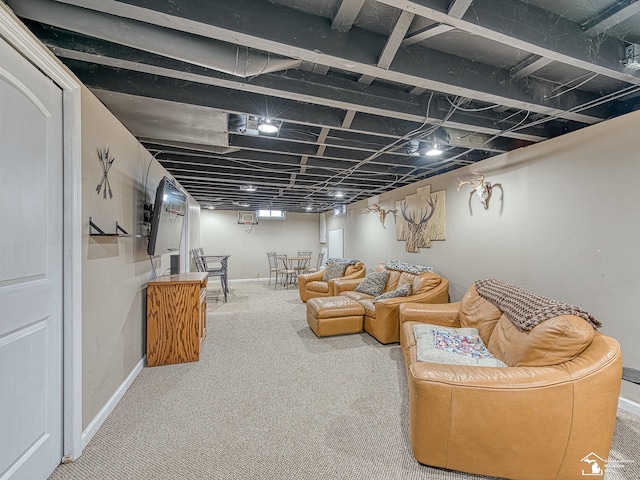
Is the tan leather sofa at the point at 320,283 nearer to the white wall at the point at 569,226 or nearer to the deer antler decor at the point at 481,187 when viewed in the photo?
the white wall at the point at 569,226

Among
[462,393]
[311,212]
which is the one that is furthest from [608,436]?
[311,212]

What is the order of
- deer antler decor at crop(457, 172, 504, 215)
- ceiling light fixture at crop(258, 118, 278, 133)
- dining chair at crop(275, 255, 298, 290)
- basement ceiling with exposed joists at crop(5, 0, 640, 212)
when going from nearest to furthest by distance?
basement ceiling with exposed joists at crop(5, 0, 640, 212)
ceiling light fixture at crop(258, 118, 278, 133)
deer antler decor at crop(457, 172, 504, 215)
dining chair at crop(275, 255, 298, 290)

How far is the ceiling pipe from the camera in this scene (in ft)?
4.06

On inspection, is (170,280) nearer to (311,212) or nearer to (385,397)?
(385,397)

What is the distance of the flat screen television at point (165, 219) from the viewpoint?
94.7 inches

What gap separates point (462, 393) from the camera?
135 cm

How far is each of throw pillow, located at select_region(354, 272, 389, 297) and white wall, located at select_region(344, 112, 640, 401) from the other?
1086 mm

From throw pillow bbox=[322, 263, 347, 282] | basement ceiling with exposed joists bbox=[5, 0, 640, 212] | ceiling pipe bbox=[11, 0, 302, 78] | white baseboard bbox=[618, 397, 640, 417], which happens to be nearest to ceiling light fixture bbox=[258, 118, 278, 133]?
basement ceiling with exposed joists bbox=[5, 0, 640, 212]

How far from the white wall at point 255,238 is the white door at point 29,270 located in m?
7.03

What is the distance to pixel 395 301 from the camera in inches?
130

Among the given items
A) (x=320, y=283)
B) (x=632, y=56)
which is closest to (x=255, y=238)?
(x=320, y=283)

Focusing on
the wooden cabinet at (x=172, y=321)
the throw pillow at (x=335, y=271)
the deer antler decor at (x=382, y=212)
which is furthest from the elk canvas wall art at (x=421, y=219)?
the wooden cabinet at (x=172, y=321)

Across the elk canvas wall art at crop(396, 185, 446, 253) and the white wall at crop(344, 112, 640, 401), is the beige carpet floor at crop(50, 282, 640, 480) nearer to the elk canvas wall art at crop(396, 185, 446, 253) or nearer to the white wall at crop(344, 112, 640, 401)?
the white wall at crop(344, 112, 640, 401)

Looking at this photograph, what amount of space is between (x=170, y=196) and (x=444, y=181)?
3.54m
